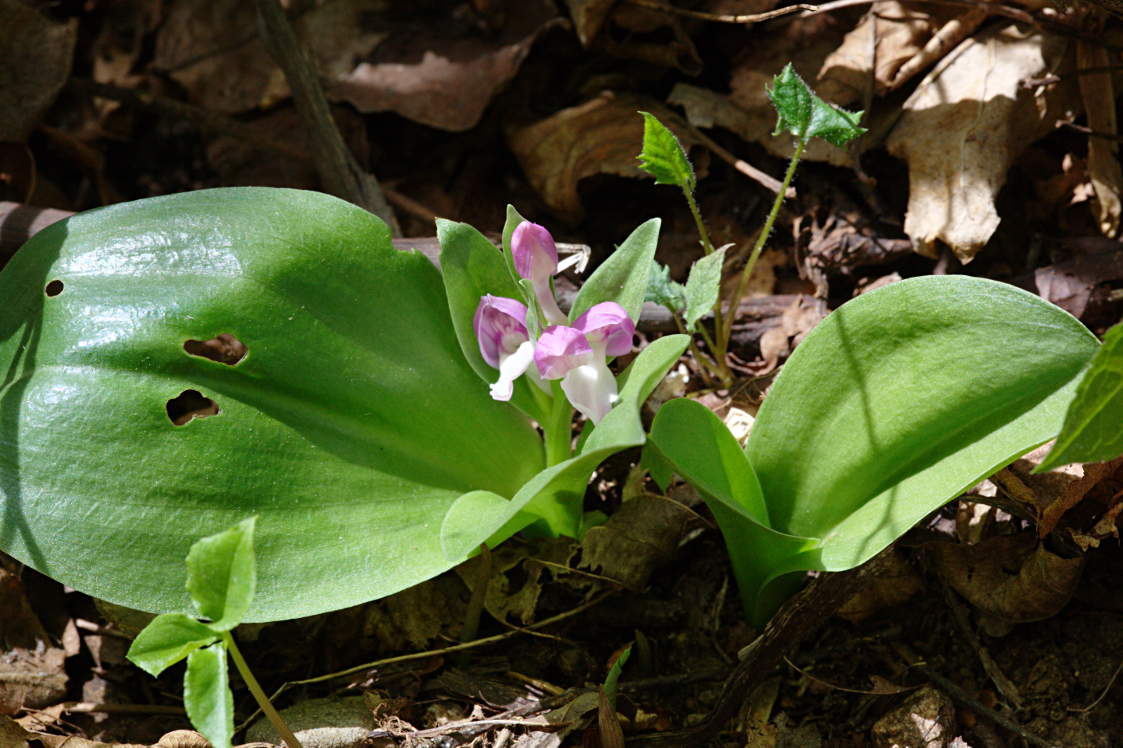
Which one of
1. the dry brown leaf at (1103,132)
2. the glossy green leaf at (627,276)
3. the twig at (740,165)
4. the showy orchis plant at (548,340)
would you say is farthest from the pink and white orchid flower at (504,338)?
the dry brown leaf at (1103,132)

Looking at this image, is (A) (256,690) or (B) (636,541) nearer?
(A) (256,690)

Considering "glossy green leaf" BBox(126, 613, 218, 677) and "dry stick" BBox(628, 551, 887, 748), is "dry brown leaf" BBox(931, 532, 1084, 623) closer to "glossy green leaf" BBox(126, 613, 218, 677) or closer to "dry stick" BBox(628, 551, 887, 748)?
"dry stick" BBox(628, 551, 887, 748)

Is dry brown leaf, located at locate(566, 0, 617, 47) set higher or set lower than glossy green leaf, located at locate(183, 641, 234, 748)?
higher

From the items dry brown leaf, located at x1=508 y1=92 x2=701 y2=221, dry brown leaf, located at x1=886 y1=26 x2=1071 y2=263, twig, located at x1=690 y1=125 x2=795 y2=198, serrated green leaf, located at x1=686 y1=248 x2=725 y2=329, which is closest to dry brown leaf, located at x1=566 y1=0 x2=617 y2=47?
dry brown leaf, located at x1=508 y1=92 x2=701 y2=221

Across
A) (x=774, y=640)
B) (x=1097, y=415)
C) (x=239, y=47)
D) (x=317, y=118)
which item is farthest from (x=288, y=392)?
(x=239, y=47)

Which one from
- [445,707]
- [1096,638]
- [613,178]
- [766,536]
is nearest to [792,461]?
[766,536]

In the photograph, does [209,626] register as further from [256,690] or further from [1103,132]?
[1103,132]

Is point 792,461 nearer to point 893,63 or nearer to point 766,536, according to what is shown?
point 766,536
